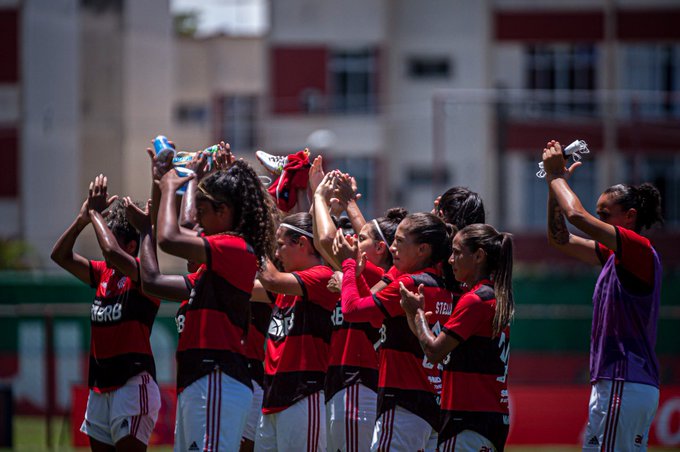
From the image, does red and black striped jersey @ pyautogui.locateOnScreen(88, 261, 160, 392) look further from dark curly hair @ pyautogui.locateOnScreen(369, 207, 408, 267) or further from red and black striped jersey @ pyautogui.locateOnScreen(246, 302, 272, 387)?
dark curly hair @ pyautogui.locateOnScreen(369, 207, 408, 267)

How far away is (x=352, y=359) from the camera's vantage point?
246 inches

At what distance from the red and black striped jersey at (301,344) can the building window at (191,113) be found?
31.4m

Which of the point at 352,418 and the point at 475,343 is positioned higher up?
the point at 475,343

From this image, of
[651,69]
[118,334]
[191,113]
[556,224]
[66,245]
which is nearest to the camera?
[556,224]

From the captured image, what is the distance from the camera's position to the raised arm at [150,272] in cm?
558


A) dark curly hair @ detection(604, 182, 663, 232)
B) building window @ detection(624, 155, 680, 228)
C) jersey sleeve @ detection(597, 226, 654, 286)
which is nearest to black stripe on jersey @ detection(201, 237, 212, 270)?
jersey sleeve @ detection(597, 226, 654, 286)

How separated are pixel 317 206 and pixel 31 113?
22.6m

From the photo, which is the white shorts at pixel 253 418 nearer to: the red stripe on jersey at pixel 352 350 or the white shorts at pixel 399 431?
the red stripe on jersey at pixel 352 350

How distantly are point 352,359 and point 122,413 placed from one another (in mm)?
1476

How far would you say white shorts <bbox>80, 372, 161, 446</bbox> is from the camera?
21.2 feet

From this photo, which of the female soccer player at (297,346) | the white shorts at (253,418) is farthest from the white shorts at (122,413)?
the female soccer player at (297,346)

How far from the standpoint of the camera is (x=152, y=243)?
227 inches

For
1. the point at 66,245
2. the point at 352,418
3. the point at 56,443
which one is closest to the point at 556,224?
the point at 352,418

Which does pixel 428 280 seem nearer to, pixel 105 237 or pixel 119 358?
pixel 105 237
